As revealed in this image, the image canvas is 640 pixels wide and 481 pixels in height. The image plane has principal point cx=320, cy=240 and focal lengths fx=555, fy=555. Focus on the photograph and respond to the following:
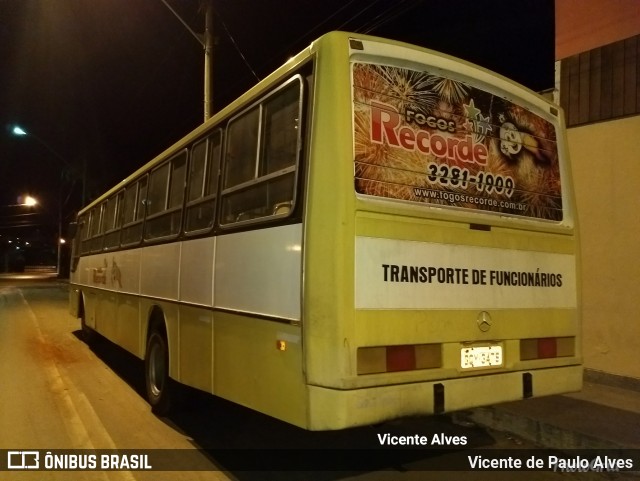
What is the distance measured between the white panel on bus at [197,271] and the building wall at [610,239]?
503 cm

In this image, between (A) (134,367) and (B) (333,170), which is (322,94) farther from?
(A) (134,367)

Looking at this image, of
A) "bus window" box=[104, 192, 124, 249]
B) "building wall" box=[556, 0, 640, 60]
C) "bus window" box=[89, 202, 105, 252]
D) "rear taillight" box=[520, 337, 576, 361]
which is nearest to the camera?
"rear taillight" box=[520, 337, 576, 361]

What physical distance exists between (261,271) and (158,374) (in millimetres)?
3164

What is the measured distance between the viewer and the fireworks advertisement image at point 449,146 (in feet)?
12.5

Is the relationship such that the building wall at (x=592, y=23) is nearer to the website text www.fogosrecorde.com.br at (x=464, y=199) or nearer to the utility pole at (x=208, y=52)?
the website text www.fogosrecorde.com.br at (x=464, y=199)

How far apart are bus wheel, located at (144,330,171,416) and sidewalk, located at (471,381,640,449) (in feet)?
11.2

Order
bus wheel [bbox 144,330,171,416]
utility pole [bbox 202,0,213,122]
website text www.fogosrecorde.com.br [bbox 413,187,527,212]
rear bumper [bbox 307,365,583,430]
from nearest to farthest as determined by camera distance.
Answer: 1. rear bumper [bbox 307,365,583,430]
2. website text www.fogosrecorde.com.br [bbox 413,187,527,212]
3. bus wheel [bbox 144,330,171,416]
4. utility pole [bbox 202,0,213,122]


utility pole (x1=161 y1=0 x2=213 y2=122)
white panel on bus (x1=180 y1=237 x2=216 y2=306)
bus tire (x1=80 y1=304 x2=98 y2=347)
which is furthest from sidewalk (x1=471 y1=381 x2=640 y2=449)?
utility pole (x1=161 y1=0 x2=213 y2=122)

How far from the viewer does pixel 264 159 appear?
4.32m

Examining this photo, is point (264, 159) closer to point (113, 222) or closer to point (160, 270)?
point (160, 270)

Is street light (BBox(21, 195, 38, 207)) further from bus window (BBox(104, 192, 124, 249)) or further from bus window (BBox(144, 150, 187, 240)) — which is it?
bus window (BBox(144, 150, 187, 240))

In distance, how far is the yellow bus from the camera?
3572 millimetres

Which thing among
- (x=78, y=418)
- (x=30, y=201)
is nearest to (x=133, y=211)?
(x=78, y=418)

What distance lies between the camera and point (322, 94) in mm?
3711
